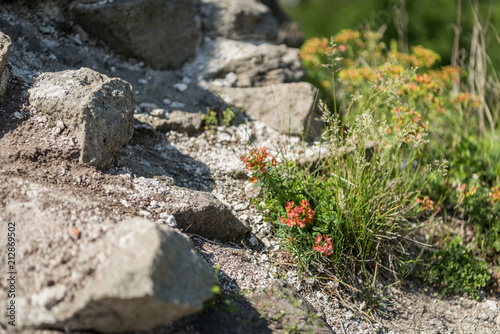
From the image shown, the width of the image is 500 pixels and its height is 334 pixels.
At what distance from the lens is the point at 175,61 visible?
3609 millimetres

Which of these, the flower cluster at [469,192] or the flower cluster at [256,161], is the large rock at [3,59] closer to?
the flower cluster at [256,161]

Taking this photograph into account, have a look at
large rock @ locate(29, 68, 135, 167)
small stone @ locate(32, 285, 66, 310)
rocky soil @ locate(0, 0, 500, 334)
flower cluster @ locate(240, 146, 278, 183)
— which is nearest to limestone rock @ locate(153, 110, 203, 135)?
rocky soil @ locate(0, 0, 500, 334)

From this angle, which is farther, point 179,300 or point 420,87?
point 420,87

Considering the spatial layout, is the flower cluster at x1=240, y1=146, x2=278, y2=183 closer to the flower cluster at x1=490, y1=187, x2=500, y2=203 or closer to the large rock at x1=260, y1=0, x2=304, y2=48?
the flower cluster at x1=490, y1=187, x2=500, y2=203

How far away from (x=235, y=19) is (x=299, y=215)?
261 cm

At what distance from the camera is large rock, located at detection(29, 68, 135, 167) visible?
2172mm

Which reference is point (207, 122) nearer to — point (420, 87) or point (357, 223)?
point (357, 223)

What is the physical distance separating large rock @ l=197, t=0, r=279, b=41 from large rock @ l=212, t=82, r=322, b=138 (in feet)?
3.06

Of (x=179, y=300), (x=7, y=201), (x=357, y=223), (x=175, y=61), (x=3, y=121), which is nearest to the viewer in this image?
(x=179, y=300)

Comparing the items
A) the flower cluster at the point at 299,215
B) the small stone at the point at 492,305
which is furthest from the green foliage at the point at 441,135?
the flower cluster at the point at 299,215

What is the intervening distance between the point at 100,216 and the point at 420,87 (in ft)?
8.58

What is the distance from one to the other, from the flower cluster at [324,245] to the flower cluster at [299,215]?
0.36 ft

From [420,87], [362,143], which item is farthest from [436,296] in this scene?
[420,87]

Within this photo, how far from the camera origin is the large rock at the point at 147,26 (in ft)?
10.7
